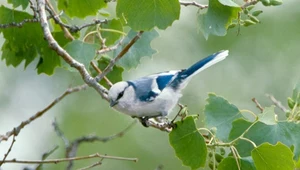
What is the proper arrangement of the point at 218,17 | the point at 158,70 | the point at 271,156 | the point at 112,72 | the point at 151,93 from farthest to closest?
the point at 158,70, the point at 112,72, the point at 151,93, the point at 218,17, the point at 271,156

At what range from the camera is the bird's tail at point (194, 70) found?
2.72 meters

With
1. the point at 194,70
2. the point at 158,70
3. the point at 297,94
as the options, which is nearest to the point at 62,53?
the point at 194,70

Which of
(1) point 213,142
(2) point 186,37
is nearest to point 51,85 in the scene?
(2) point 186,37

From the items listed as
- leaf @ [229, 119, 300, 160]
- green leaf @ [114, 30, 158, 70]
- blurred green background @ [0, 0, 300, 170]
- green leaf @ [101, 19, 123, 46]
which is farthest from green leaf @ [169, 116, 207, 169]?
blurred green background @ [0, 0, 300, 170]

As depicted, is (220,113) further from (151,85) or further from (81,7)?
(81,7)

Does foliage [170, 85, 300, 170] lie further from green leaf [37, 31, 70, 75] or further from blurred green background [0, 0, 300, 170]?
blurred green background [0, 0, 300, 170]

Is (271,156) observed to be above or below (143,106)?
below

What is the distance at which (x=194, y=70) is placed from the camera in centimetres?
273

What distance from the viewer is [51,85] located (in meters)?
7.55

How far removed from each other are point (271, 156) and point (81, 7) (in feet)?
2.96

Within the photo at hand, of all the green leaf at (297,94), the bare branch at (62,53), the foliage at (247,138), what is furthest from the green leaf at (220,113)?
the bare branch at (62,53)

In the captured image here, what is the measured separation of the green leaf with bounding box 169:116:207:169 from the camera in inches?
94.9

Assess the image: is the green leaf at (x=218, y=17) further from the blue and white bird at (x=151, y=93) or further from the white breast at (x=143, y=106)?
the white breast at (x=143, y=106)

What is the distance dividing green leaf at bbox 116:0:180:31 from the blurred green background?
3.75 metres
